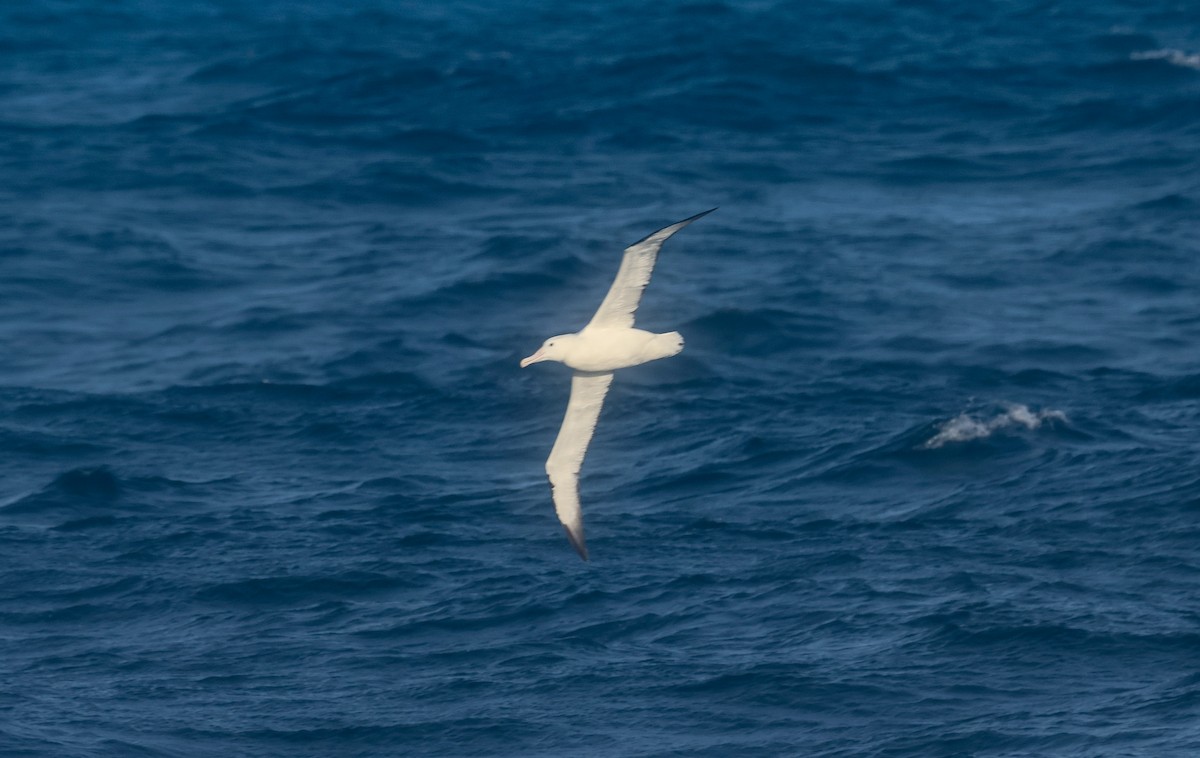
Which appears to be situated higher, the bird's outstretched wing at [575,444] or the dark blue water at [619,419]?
the bird's outstretched wing at [575,444]

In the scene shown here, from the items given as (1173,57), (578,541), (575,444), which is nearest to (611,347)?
(575,444)

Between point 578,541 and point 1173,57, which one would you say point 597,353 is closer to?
point 578,541

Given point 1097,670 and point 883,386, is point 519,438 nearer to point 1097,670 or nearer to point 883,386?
point 883,386

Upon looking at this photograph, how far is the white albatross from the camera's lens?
1820 cm

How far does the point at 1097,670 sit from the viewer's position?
956 inches

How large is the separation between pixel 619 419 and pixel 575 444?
11.0 meters

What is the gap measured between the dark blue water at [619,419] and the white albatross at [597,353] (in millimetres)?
4393

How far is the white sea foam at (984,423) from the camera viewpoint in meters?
30.0

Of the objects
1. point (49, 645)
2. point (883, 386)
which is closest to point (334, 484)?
point (49, 645)

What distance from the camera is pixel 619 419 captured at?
104 ft

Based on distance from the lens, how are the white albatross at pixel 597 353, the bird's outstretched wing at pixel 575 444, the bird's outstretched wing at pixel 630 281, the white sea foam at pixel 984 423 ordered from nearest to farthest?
the bird's outstretched wing at pixel 630 281 → the white albatross at pixel 597 353 → the bird's outstretched wing at pixel 575 444 → the white sea foam at pixel 984 423

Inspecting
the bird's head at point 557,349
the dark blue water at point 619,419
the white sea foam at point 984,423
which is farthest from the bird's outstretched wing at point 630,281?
the white sea foam at point 984,423

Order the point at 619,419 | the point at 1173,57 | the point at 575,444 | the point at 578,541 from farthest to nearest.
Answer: the point at 1173,57, the point at 619,419, the point at 578,541, the point at 575,444

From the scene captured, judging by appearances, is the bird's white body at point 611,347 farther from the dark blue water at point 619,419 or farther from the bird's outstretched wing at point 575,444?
the dark blue water at point 619,419
